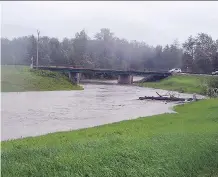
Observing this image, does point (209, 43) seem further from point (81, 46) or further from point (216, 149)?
point (216, 149)

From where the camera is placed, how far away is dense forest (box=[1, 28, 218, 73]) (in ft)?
406

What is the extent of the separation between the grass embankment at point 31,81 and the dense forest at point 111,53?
4063cm

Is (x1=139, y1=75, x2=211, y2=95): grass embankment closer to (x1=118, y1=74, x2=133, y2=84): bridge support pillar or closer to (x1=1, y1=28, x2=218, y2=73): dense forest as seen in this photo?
(x1=118, y1=74, x2=133, y2=84): bridge support pillar

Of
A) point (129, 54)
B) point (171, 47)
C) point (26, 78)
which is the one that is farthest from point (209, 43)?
point (26, 78)

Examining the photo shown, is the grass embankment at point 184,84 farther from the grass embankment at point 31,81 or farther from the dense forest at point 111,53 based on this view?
the grass embankment at point 31,81

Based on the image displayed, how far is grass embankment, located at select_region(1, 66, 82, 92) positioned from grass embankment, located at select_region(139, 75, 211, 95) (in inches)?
972

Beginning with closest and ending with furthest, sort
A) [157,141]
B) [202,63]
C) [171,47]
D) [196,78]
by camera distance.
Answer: [157,141], [196,78], [202,63], [171,47]

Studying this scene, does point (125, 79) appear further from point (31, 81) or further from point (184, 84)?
point (31, 81)

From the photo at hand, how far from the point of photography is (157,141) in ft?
54.5

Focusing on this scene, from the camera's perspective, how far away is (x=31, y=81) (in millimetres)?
69500

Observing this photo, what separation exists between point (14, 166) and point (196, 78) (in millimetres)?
83712

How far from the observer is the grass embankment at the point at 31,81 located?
6359cm

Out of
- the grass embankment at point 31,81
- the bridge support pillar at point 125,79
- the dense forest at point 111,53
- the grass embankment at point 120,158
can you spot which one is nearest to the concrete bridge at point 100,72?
the bridge support pillar at point 125,79

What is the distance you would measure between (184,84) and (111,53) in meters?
58.3
